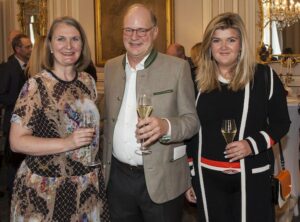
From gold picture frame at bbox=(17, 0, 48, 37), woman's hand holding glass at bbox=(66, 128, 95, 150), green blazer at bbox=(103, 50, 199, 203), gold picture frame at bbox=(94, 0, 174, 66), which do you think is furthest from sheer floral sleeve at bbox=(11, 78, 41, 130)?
gold picture frame at bbox=(17, 0, 48, 37)

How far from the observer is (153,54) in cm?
246

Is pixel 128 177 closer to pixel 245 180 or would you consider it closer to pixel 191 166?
pixel 191 166

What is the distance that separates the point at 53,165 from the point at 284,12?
5.00m

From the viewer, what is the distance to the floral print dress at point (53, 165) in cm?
221

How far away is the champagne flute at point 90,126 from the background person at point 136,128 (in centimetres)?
17

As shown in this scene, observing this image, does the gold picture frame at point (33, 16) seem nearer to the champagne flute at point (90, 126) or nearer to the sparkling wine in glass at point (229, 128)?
the champagne flute at point (90, 126)

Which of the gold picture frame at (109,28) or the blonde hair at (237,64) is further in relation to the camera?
the gold picture frame at (109,28)

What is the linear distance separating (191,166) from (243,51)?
2.35 feet

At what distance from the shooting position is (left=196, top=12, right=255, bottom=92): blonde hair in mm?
2443

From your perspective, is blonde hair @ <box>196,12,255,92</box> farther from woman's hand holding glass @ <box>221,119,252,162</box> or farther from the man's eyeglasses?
the man's eyeglasses

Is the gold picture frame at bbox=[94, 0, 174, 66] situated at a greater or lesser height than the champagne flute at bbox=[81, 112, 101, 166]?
greater

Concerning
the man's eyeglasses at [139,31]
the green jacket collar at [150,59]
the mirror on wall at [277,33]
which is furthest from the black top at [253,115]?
the mirror on wall at [277,33]

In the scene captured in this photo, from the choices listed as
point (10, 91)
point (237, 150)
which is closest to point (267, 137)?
point (237, 150)

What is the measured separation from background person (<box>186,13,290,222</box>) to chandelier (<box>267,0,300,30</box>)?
162 inches
